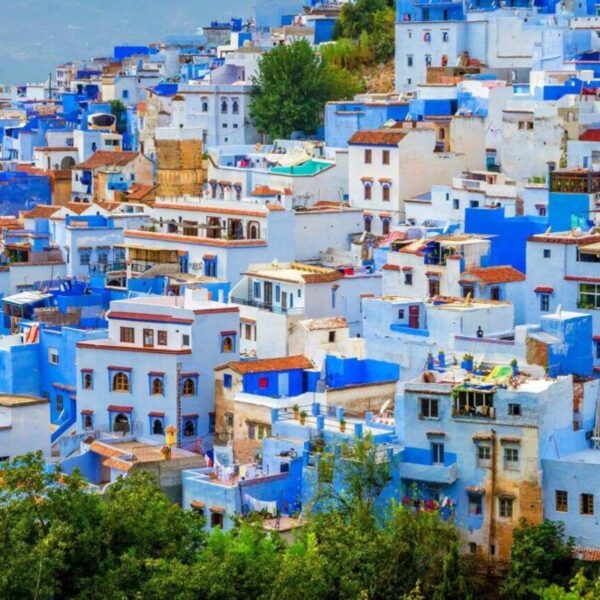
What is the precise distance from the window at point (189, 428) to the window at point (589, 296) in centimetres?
837

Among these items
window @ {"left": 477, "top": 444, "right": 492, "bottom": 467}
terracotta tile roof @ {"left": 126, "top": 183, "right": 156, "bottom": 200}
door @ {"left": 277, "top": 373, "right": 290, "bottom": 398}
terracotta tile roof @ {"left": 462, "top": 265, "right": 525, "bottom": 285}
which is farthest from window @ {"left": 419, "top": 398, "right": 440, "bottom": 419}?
terracotta tile roof @ {"left": 126, "top": 183, "right": 156, "bottom": 200}

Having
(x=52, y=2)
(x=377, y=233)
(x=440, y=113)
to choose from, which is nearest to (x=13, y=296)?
(x=377, y=233)

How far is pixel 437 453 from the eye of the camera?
1668 inches

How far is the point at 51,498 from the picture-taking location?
136 ft

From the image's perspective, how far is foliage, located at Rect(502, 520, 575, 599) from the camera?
40500 millimetres

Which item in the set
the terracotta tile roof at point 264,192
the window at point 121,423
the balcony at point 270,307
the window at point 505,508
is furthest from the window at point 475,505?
the terracotta tile roof at point 264,192

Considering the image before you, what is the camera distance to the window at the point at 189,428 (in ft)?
163

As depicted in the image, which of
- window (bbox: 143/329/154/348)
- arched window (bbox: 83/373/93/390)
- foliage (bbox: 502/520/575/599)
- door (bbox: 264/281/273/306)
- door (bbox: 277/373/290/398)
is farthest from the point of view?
door (bbox: 264/281/273/306)

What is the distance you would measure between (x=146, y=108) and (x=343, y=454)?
3916cm

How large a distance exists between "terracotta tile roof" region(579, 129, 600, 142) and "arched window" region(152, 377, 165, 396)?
51.8 feet

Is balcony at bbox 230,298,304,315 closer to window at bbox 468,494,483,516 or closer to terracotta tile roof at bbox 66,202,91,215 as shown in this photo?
window at bbox 468,494,483,516

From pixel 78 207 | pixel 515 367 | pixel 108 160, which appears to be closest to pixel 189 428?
pixel 515 367

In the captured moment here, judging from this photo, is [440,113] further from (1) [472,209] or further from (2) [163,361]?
(2) [163,361]

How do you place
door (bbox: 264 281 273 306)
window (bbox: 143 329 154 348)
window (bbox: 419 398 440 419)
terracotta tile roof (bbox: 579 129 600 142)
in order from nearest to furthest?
1. window (bbox: 419 398 440 419)
2. window (bbox: 143 329 154 348)
3. door (bbox: 264 281 273 306)
4. terracotta tile roof (bbox: 579 129 600 142)
